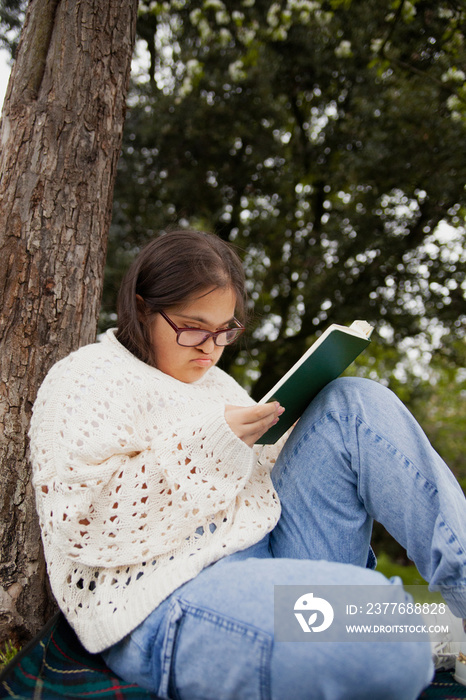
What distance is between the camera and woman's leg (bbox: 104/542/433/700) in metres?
1.05

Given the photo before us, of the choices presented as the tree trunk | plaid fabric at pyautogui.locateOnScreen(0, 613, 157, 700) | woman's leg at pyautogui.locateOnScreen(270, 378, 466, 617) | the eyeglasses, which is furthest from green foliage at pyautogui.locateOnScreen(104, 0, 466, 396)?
plaid fabric at pyautogui.locateOnScreen(0, 613, 157, 700)

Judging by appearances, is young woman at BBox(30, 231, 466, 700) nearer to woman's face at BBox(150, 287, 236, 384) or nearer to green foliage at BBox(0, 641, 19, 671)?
woman's face at BBox(150, 287, 236, 384)

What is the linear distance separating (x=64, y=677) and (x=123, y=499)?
0.48 m

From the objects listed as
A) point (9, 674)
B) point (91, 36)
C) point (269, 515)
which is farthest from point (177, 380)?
point (91, 36)

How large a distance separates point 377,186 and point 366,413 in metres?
3.16

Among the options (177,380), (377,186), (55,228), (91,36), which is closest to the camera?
(177,380)

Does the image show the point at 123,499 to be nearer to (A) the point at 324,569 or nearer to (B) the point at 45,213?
(A) the point at 324,569

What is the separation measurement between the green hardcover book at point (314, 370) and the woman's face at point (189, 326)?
306 millimetres

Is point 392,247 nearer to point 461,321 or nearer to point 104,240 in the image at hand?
point 461,321

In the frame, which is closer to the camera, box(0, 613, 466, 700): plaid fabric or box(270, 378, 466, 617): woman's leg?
box(0, 613, 466, 700): plaid fabric

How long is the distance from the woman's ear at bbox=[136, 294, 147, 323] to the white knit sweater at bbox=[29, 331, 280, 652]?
1.02 ft

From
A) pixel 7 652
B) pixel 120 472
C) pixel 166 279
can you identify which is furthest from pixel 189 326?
pixel 7 652

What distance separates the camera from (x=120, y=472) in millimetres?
1378

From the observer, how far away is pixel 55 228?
6.57ft
